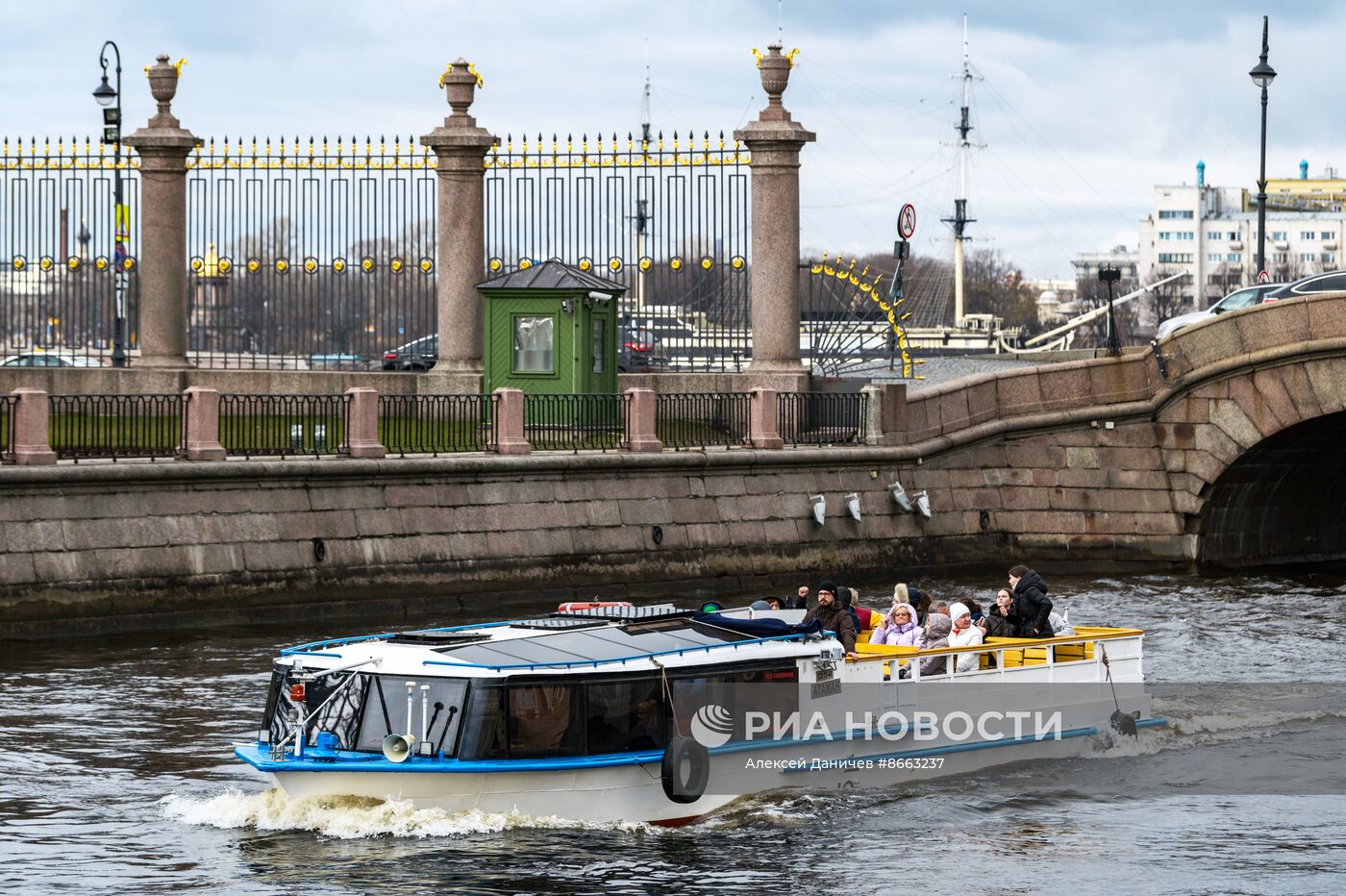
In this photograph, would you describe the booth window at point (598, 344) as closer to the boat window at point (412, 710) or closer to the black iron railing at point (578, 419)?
the black iron railing at point (578, 419)

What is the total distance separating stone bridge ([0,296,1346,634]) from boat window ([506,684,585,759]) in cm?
938

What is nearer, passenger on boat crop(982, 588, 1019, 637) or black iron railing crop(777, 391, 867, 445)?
passenger on boat crop(982, 588, 1019, 637)

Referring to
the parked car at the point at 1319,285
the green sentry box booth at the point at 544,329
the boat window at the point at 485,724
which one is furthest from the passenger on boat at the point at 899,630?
the parked car at the point at 1319,285

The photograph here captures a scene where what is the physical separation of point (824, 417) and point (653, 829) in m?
14.5

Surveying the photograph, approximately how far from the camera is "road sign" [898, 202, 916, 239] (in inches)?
1262

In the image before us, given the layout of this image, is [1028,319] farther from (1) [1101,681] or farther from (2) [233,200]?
(1) [1101,681]

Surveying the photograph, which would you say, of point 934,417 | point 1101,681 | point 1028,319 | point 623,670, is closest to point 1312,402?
point 934,417

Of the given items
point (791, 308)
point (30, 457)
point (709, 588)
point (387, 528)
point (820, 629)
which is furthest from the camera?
point (791, 308)

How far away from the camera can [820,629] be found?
1722 centimetres

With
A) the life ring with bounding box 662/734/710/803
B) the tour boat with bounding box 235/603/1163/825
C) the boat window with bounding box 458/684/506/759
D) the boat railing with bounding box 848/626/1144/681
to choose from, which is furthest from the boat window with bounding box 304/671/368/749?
the boat railing with bounding box 848/626/1144/681

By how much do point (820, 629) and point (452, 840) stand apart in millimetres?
3704

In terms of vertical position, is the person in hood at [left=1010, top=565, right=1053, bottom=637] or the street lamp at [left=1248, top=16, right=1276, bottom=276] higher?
the street lamp at [left=1248, top=16, right=1276, bottom=276]

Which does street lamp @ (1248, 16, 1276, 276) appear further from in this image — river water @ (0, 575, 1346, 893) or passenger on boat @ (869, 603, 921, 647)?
passenger on boat @ (869, 603, 921, 647)

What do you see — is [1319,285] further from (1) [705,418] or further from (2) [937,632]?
(2) [937,632]
